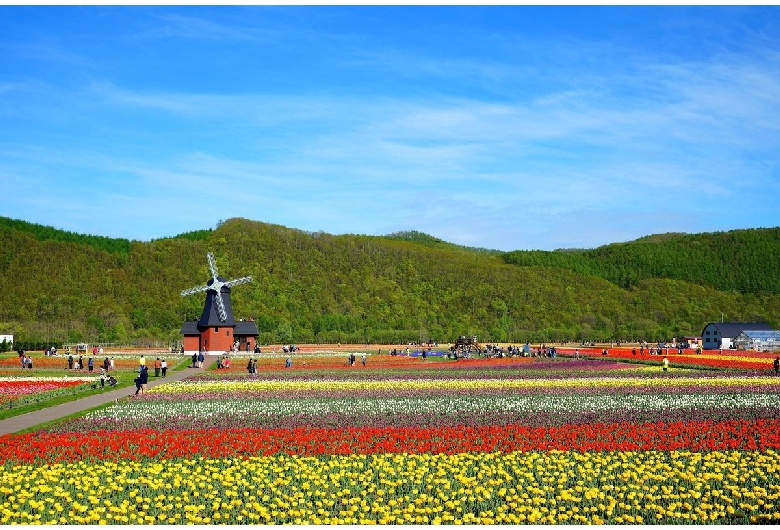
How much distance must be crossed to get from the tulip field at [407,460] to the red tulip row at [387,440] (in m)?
0.07

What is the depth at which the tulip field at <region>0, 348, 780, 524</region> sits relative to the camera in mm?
12281

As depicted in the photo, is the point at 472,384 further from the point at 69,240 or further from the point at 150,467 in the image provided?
the point at 69,240

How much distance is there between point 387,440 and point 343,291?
113 m

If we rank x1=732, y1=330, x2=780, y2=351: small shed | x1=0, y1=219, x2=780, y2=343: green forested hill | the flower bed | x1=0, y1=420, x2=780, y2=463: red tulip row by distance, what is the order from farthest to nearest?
x1=0, y1=219, x2=780, y2=343: green forested hill, x1=732, y1=330, x2=780, y2=351: small shed, the flower bed, x1=0, y1=420, x2=780, y2=463: red tulip row

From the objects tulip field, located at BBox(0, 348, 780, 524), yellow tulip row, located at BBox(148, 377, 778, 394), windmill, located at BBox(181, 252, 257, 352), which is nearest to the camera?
tulip field, located at BBox(0, 348, 780, 524)

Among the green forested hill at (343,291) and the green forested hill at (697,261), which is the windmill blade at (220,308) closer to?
the green forested hill at (343,291)

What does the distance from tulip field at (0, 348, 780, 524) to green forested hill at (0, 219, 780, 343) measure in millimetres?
64448

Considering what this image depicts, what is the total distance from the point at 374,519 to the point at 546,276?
141 metres

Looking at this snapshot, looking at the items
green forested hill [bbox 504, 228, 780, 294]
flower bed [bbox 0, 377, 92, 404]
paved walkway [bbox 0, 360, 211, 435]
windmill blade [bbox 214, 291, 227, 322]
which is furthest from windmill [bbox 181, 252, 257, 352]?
green forested hill [bbox 504, 228, 780, 294]

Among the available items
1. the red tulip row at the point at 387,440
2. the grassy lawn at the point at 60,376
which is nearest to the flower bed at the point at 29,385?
the grassy lawn at the point at 60,376

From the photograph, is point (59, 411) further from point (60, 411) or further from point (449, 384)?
point (449, 384)

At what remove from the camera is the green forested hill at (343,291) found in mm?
104375

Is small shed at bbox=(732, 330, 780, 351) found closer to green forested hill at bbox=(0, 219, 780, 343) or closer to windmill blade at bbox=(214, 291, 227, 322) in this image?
green forested hill at bbox=(0, 219, 780, 343)

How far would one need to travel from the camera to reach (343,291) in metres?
131
